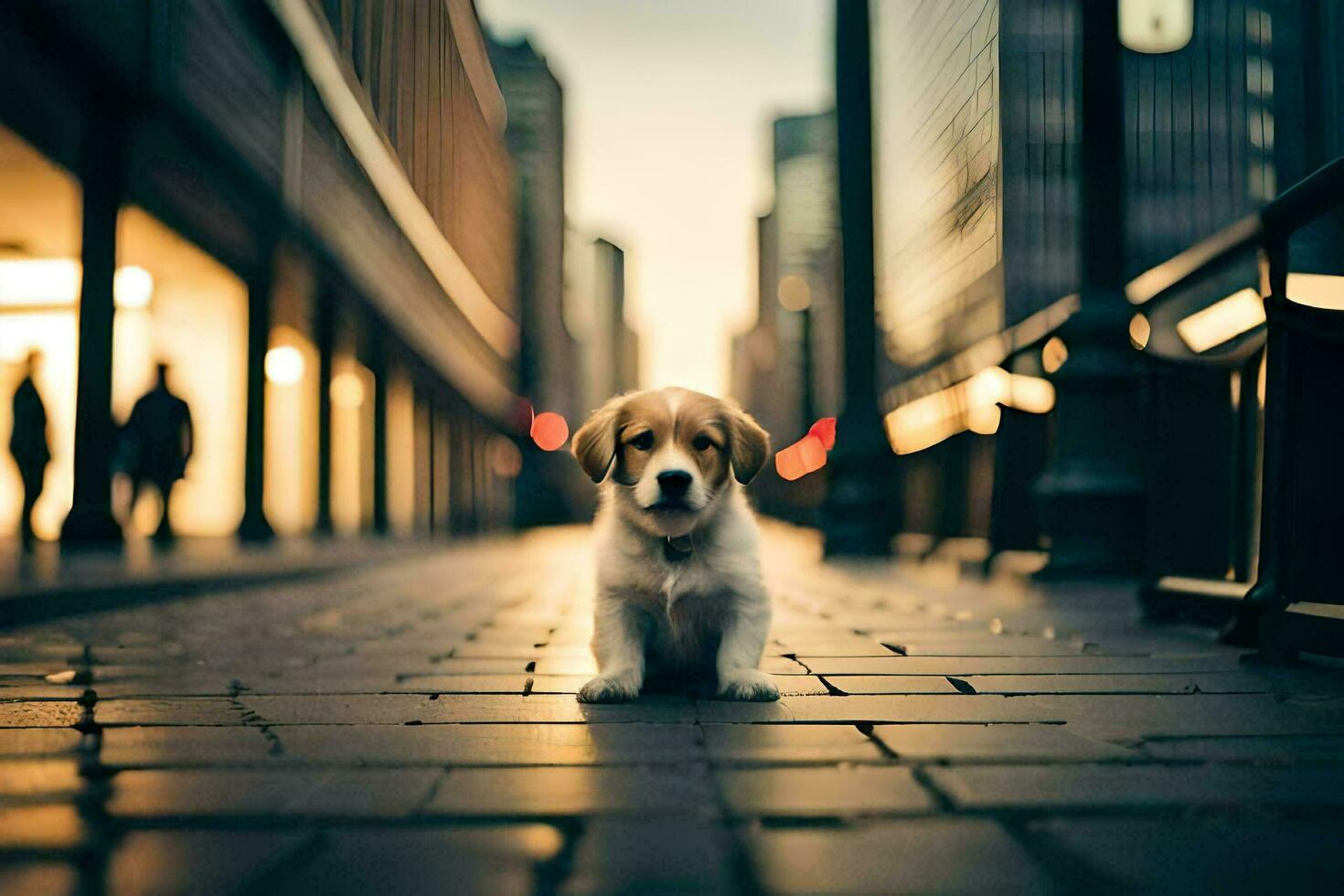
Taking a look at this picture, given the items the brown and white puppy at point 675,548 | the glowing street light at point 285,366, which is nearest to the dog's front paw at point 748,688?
the brown and white puppy at point 675,548

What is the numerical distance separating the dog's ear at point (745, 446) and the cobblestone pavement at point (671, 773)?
0.68 meters

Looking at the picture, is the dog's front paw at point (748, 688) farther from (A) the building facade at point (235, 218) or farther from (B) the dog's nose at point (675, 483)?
(A) the building facade at point (235, 218)

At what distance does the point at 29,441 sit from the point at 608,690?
32.6ft

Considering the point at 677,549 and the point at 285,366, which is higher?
the point at 285,366

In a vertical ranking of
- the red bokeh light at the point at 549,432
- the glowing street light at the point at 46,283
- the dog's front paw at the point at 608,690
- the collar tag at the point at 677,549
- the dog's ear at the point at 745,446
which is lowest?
the dog's front paw at the point at 608,690

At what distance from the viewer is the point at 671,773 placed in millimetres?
2125

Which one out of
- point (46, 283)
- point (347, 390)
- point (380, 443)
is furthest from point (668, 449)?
point (380, 443)

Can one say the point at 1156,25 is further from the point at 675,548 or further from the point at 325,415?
the point at 325,415

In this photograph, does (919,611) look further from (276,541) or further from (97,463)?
(276,541)

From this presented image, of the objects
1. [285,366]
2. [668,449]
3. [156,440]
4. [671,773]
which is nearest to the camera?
[671,773]

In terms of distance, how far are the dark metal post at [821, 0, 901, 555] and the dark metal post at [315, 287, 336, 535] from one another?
8191 mm

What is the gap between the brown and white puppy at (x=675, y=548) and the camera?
10.1 ft

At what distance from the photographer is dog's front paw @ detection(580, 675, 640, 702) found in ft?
9.60

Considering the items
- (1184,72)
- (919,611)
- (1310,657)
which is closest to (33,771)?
(1310,657)
